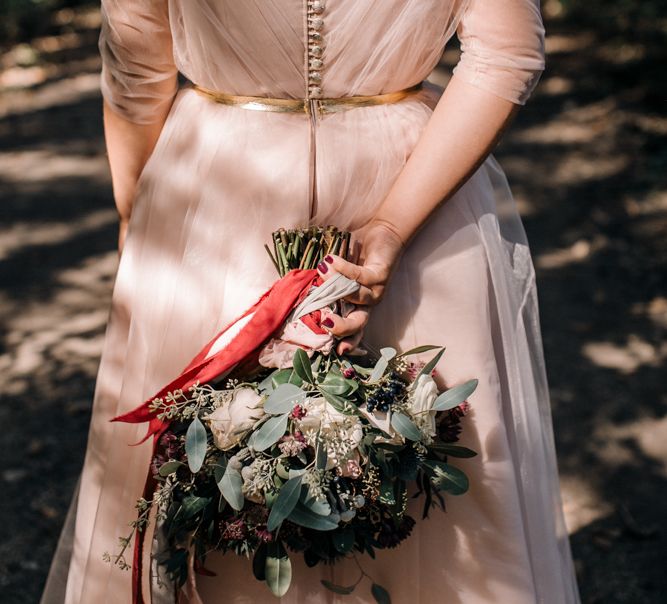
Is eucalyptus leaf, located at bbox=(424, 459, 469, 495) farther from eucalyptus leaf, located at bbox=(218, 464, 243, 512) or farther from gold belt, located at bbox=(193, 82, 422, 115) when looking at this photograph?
gold belt, located at bbox=(193, 82, 422, 115)

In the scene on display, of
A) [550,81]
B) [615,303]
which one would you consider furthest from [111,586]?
[550,81]

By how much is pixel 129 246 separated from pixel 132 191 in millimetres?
151

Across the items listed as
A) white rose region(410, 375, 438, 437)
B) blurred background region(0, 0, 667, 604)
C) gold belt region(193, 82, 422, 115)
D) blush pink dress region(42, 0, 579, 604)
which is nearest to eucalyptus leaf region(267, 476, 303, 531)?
white rose region(410, 375, 438, 437)

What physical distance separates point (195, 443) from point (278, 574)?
10.3 inches

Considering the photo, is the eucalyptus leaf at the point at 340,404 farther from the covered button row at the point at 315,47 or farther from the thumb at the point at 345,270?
the covered button row at the point at 315,47

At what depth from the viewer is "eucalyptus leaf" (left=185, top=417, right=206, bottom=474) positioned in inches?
52.1

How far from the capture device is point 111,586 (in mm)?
1640

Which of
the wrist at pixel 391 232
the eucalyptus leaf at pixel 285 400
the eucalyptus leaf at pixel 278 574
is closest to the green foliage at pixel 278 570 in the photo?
the eucalyptus leaf at pixel 278 574

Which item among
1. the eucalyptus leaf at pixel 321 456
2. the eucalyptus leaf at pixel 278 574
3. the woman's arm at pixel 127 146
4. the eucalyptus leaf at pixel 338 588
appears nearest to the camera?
the eucalyptus leaf at pixel 321 456

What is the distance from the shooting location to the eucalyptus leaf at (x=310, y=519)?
4.30ft

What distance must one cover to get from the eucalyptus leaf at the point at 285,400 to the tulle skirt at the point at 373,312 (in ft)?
0.73

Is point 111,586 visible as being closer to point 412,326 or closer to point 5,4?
point 412,326

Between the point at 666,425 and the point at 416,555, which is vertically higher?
the point at 416,555

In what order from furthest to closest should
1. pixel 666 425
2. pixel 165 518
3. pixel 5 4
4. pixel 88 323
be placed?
pixel 5 4
pixel 88 323
pixel 666 425
pixel 165 518
